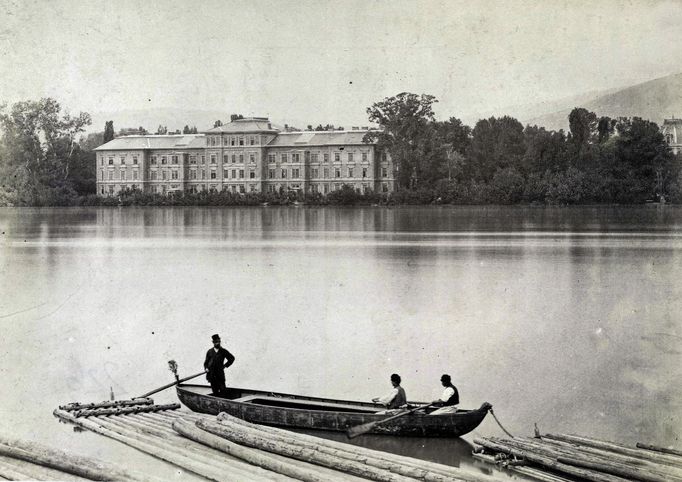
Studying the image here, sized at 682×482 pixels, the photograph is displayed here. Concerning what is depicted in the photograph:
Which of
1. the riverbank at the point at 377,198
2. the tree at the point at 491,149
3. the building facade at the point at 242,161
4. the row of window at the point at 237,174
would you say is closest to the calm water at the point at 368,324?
the riverbank at the point at 377,198

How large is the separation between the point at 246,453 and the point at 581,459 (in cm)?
348

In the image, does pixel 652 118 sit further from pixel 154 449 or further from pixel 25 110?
pixel 154 449

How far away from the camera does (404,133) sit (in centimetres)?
4578

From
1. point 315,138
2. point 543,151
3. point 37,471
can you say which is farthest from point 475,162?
point 37,471

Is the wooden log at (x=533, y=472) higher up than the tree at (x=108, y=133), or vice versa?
the tree at (x=108, y=133)

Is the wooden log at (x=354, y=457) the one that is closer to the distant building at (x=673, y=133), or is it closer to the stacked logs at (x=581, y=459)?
the stacked logs at (x=581, y=459)

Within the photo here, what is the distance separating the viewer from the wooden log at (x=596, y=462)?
25.3 ft

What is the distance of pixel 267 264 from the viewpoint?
25.2m

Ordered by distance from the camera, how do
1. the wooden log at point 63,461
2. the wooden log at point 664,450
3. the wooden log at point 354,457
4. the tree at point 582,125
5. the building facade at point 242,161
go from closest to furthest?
the wooden log at point 354,457 → the wooden log at point 63,461 → the wooden log at point 664,450 → the tree at point 582,125 → the building facade at point 242,161

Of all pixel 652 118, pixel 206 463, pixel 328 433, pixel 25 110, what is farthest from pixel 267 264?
pixel 652 118

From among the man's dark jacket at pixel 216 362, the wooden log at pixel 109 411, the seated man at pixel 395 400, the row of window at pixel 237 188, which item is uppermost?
the row of window at pixel 237 188

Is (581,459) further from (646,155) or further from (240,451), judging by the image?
(646,155)

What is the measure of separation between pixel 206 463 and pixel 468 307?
426 inches

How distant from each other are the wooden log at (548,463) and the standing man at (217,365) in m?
3.56
